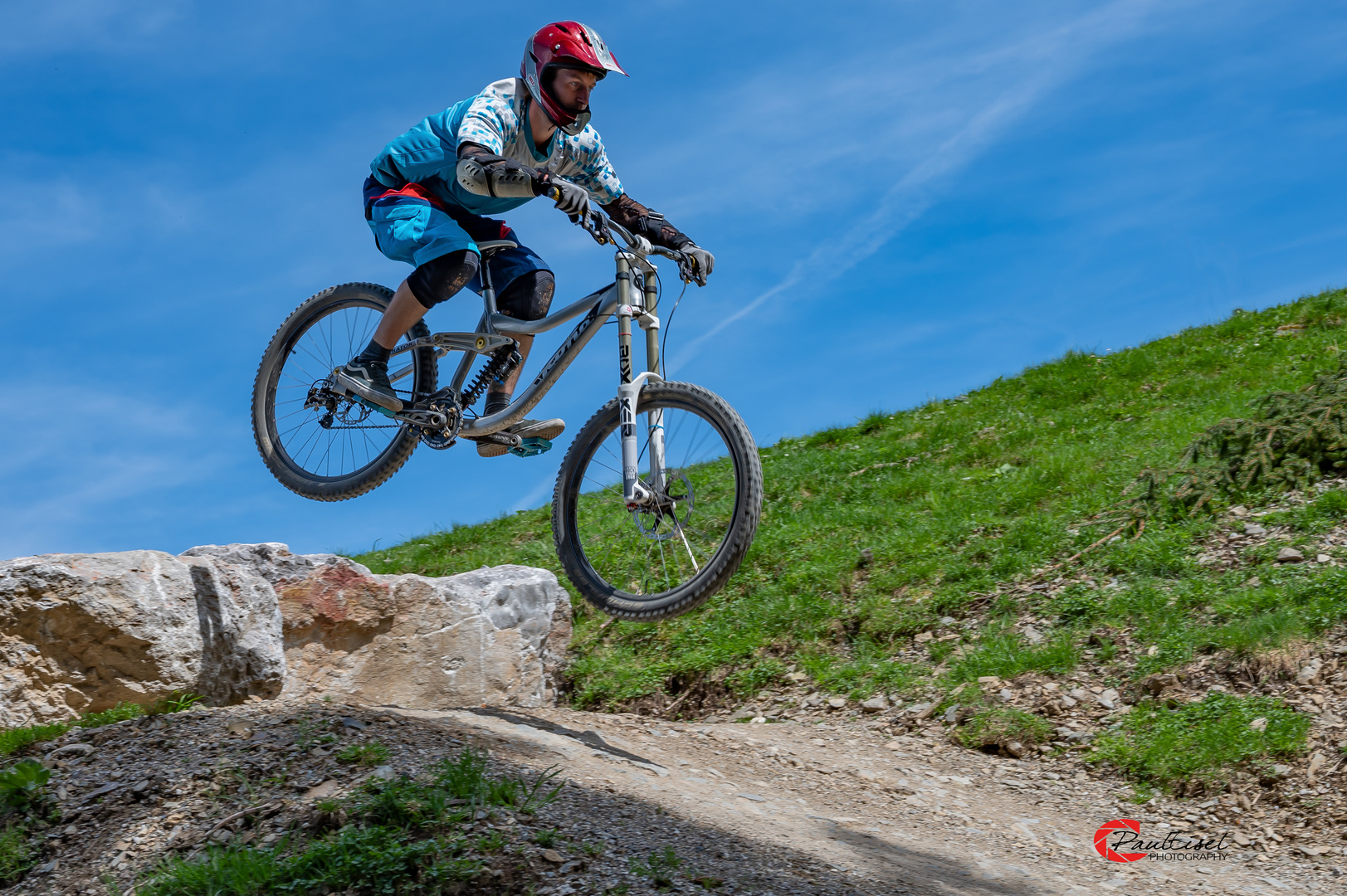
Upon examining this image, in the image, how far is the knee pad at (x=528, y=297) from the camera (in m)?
6.09

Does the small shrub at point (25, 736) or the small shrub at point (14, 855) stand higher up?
the small shrub at point (25, 736)

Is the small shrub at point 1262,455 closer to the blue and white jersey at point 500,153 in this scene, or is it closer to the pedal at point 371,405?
the blue and white jersey at point 500,153

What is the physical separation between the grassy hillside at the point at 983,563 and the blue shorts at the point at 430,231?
3660mm

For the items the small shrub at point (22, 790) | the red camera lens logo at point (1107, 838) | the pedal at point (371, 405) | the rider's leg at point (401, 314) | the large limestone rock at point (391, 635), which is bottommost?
the red camera lens logo at point (1107, 838)

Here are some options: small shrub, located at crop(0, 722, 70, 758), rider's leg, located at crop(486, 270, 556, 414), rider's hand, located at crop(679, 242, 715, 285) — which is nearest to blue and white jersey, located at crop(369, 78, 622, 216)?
rider's leg, located at crop(486, 270, 556, 414)

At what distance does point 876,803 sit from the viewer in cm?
584

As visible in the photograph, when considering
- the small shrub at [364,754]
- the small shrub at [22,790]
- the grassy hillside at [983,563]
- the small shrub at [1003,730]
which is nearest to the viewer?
the small shrub at [364,754]

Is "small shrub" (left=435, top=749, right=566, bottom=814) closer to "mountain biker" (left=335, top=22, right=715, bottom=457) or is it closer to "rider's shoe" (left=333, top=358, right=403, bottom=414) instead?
"mountain biker" (left=335, top=22, right=715, bottom=457)

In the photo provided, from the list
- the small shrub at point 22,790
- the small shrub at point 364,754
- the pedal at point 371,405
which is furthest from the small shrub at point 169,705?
the pedal at point 371,405

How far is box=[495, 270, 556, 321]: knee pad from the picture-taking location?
6086 mm

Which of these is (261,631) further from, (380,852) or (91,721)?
(380,852)

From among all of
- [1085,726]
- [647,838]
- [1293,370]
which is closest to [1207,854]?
[1085,726]

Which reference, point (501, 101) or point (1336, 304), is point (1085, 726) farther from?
point (1336, 304)

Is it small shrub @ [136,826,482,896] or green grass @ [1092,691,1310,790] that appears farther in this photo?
green grass @ [1092,691,1310,790]
